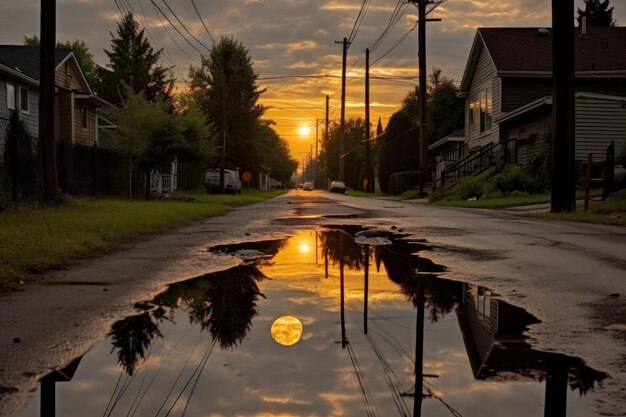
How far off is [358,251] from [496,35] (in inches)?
1185

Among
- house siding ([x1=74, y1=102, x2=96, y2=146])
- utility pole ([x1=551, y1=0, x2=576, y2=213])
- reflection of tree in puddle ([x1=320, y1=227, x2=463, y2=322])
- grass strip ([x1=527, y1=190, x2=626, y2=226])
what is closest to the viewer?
reflection of tree in puddle ([x1=320, y1=227, x2=463, y2=322])

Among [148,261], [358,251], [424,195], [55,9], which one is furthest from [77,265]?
[424,195]

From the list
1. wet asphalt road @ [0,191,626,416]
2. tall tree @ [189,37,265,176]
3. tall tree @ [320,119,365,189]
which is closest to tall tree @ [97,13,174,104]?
tall tree @ [189,37,265,176]

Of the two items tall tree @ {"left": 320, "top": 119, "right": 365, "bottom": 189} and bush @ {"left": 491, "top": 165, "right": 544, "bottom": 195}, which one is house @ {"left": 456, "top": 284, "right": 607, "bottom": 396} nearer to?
bush @ {"left": 491, "top": 165, "right": 544, "bottom": 195}

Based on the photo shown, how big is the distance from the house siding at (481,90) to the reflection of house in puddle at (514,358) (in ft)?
102

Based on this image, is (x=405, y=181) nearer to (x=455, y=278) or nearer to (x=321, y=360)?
(x=455, y=278)

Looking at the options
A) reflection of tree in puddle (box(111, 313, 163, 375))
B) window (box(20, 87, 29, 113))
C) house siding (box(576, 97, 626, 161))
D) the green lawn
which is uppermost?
window (box(20, 87, 29, 113))

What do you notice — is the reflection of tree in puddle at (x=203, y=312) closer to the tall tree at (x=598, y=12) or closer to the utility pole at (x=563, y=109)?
the utility pole at (x=563, y=109)

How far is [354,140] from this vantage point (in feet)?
427

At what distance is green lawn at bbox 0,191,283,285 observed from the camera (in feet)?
25.9

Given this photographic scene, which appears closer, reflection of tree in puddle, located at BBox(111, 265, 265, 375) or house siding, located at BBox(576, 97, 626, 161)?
reflection of tree in puddle, located at BBox(111, 265, 265, 375)

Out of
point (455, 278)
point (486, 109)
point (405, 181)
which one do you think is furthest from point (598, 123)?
point (455, 278)

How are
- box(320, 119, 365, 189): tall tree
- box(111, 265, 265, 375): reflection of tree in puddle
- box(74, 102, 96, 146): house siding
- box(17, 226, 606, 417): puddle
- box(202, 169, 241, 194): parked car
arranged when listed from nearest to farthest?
box(17, 226, 606, 417): puddle < box(111, 265, 265, 375): reflection of tree in puddle < box(74, 102, 96, 146): house siding < box(202, 169, 241, 194): parked car < box(320, 119, 365, 189): tall tree

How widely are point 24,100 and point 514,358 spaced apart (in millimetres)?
30453
